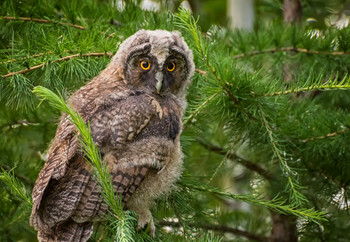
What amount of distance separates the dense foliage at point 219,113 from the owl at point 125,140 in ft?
0.43

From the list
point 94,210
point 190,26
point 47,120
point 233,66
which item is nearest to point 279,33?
point 233,66

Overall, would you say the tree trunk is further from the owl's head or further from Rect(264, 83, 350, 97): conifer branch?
Rect(264, 83, 350, 97): conifer branch

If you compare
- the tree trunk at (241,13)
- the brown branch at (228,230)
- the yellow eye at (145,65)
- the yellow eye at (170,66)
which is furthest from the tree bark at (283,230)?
the tree trunk at (241,13)

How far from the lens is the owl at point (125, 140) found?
2.54 metres

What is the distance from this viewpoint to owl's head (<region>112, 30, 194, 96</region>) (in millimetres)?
2881

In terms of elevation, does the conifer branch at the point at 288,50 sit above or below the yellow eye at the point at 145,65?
below

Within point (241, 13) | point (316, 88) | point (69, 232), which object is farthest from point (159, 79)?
point (241, 13)

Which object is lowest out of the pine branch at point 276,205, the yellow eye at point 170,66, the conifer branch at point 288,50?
the pine branch at point 276,205

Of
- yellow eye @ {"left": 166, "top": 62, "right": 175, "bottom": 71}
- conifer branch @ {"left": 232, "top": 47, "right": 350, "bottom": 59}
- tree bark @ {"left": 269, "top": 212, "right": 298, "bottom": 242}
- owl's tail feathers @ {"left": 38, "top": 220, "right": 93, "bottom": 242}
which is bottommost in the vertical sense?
tree bark @ {"left": 269, "top": 212, "right": 298, "bottom": 242}

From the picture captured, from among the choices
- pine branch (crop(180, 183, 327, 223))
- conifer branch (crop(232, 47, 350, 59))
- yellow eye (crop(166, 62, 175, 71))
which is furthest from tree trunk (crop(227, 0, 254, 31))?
pine branch (crop(180, 183, 327, 223))

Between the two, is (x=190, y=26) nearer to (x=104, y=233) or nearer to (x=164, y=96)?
(x=164, y=96)

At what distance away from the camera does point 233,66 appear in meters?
2.87

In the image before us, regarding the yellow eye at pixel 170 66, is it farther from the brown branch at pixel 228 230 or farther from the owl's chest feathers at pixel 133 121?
the brown branch at pixel 228 230

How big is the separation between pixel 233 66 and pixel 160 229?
1111 mm
